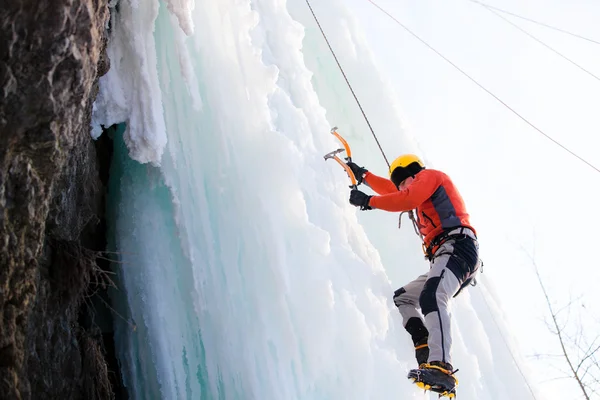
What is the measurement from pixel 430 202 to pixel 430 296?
638mm

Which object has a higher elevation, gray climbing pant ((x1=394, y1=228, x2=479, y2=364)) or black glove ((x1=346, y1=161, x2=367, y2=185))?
black glove ((x1=346, y1=161, x2=367, y2=185))

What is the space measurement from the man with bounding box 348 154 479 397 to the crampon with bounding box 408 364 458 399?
7cm

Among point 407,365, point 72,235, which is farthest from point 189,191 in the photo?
point 407,365

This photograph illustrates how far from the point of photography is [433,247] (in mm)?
3736

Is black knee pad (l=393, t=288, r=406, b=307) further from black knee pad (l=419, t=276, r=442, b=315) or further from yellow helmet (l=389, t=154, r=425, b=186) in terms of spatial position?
yellow helmet (l=389, t=154, r=425, b=186)

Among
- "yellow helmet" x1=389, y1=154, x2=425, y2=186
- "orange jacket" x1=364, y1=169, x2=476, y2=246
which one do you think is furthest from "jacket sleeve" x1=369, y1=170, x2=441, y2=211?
"yellow helmet" x1=389, y1=154, x2=425, y2=186

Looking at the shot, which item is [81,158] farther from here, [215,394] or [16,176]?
[215,394]

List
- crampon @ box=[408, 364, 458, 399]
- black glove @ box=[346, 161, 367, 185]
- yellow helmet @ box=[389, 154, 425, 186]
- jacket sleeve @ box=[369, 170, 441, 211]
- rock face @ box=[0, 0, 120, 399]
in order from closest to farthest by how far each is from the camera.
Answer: rock face @ box=[0, 0, 120, 399], crampon @ box=[408, 364, 458, 399], jacket sleeve @ box=[369, 170, 441, 211], yellow helmet @ box=[389, 154, 425, 186], black glove @ box=[346, 161, 367, 185]

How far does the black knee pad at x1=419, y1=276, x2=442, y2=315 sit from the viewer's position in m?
3.39

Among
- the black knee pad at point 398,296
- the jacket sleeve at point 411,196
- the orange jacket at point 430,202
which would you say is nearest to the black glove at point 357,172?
the orange jacket at point 430,202

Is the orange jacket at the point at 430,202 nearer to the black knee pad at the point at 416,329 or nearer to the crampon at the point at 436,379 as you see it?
the black knee pad at the point at 416,329

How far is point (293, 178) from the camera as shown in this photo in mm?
4152

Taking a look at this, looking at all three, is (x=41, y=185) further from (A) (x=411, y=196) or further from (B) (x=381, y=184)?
(B) (x=381, y=184)

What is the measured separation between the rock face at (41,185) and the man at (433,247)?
172cm
